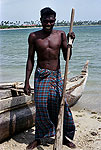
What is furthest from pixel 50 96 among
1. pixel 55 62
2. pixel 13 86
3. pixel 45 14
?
pixel 13 86

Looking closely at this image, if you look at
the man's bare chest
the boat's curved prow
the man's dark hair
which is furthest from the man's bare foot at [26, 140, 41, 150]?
the man's dark hair

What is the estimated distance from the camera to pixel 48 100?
3080mm

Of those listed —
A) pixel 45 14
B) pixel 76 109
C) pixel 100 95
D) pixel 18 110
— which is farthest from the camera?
pixel 100 95

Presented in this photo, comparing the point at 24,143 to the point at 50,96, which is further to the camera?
the point at 24,143

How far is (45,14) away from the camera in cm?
296

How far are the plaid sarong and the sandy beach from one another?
37cm

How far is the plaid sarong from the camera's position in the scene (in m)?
3.05

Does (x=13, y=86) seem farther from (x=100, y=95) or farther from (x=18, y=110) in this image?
(x=100, y=95)

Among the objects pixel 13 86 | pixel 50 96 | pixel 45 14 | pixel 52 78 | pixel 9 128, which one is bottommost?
pixel 9 128

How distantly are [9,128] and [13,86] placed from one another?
1091 mm

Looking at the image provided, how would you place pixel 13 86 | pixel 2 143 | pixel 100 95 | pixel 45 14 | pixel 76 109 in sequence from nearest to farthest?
pixel 45 14, pixel 2 143, pixel 13 86, pixel 76 109, pixel 100 95

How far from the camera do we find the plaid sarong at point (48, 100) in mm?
3053

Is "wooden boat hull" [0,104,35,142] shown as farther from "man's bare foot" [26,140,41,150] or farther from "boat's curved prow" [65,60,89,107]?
"boat's curved prow" [65,60,89,107]

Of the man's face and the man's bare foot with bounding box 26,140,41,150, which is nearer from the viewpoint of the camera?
the man's face
